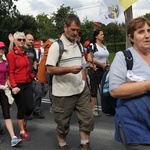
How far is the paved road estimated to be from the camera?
4689mm

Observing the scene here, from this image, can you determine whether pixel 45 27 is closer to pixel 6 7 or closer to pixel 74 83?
pixel 6 7

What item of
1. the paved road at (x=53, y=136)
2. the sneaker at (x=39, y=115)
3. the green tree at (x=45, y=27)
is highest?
the green tree at (x=45, y=27)

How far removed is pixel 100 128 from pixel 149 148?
334cm

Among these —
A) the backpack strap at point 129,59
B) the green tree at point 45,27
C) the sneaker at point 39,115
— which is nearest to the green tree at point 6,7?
the green tree at point 45,27

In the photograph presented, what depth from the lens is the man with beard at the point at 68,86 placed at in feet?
13.4

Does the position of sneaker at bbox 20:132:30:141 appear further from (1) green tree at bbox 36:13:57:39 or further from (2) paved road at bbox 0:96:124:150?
(1) green tree at bbox 36:13:57:39

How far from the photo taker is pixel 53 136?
5.23 meters

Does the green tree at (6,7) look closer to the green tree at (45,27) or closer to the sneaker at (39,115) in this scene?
the green tree at (45,27)

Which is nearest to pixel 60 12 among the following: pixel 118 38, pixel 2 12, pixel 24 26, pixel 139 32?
pixel 24 26

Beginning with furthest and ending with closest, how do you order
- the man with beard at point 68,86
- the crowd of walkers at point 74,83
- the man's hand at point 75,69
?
the man with beard at point 68,86 < the man's hand at point 75,69 < the crowd of walkers at point 74,83

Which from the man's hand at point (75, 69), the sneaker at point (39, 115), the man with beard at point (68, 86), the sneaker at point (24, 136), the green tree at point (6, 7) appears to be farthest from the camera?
the green tree at point (6, 7)

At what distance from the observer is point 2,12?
116 ft

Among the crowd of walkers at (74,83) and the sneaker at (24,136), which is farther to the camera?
the sneaker at (24,136)

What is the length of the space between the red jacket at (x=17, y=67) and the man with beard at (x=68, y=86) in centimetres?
92
